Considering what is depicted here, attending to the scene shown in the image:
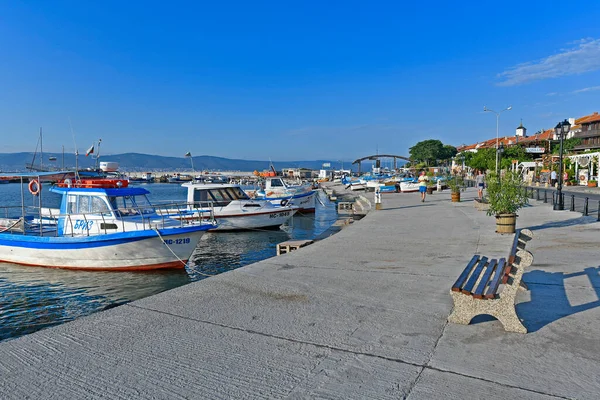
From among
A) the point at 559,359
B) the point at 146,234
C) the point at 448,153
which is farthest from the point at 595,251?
the point at 448,153

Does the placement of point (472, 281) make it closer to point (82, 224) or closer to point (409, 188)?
point (82, 224)

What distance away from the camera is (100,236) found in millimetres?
13234

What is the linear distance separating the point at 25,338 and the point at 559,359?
5.56 metres

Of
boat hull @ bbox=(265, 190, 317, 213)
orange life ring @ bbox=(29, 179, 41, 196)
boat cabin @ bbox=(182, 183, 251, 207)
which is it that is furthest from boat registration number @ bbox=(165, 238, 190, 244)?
boat hull @ bbox=(265, 190, 317, 213)

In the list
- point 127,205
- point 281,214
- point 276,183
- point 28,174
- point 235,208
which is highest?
point 28,174

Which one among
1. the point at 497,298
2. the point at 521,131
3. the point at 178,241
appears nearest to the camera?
the point at 497,298

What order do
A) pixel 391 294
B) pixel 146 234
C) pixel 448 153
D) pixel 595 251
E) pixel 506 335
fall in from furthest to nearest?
pixel 448 153, pixel 146 234, pixel 595 251, pixel 391 294, pixel 506 335

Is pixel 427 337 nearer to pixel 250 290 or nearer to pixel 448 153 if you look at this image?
pixel 250 290

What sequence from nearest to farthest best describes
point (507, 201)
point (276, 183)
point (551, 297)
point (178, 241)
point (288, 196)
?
point (551, 297)
point (507, 201)
point (178, 241)
point (288, 196)
point (276, 183)

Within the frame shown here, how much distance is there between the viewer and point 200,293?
6.53 m

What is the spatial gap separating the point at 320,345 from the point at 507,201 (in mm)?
9566

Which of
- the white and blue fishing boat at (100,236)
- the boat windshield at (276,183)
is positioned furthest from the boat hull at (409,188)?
the white and blue fishing boat at (100,236)

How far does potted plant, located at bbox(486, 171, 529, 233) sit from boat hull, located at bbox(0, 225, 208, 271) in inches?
349

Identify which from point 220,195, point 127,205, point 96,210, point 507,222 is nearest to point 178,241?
point 127,205
